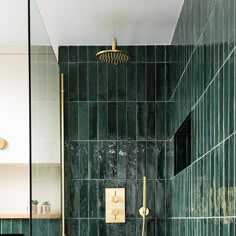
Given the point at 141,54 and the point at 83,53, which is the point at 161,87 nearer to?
the point at 141,54

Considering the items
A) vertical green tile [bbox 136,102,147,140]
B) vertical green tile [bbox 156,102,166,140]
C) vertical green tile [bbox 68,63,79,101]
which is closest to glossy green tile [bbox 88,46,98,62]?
vertical green tile [bbox 68,63,79,101]

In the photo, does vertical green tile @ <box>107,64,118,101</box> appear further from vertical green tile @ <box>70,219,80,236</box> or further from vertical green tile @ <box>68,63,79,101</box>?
vertical green tile @ <box>70,219,80,236</box>

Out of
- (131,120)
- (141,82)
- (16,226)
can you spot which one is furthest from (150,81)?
(16,226)

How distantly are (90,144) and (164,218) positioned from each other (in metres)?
0.77

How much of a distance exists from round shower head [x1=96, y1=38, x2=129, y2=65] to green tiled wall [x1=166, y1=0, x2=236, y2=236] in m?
0.39

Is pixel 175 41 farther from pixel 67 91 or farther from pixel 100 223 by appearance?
pixel 100 223

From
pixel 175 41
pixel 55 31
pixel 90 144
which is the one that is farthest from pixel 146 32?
pixel 90 144

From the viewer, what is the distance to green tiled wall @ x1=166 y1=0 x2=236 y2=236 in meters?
2.11

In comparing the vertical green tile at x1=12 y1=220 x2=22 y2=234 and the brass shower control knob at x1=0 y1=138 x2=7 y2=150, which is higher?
the brass shower control knob at x1=0 y1=138 x2=7 y2=150

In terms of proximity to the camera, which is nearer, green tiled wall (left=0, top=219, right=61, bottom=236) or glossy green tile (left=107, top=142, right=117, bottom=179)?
green tiled wall (left=0, top=219, right=61, bottom=236)

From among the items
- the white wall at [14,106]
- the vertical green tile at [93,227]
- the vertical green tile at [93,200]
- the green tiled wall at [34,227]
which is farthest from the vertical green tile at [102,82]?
the green tiled wall at [34,227]

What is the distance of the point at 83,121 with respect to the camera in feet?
15.3

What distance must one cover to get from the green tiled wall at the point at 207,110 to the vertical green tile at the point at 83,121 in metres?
0.83

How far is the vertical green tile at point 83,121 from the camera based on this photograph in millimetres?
4664
